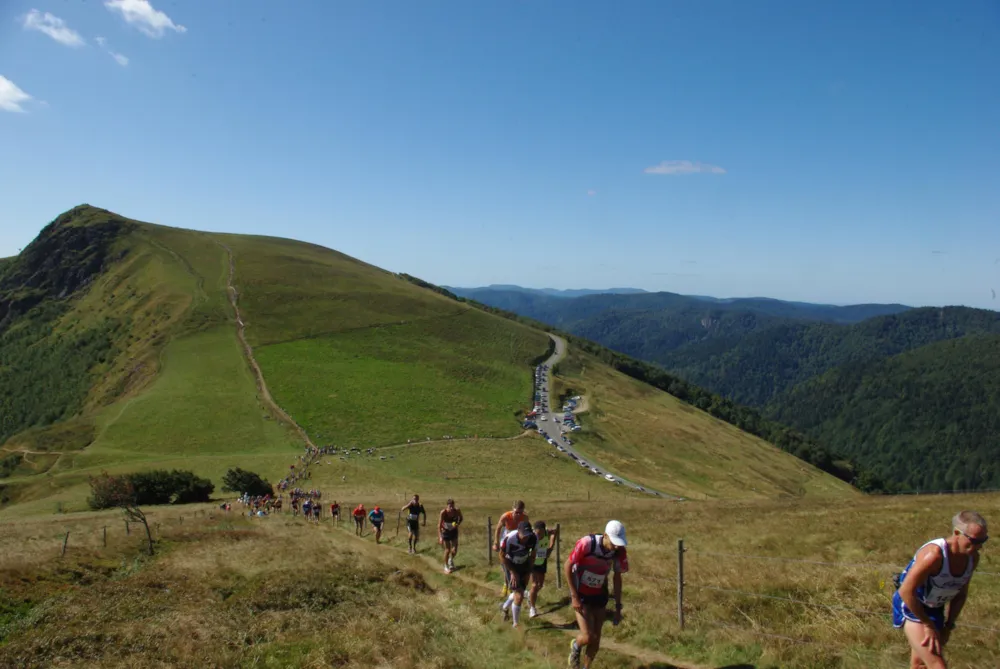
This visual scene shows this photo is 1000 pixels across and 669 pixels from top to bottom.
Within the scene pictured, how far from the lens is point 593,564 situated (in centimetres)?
816

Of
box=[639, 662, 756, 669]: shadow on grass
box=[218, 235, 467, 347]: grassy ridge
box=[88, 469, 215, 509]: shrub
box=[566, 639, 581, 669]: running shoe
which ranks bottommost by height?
box=[88, 469, 215, 509]: shrub

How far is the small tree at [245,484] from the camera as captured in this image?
41125mm

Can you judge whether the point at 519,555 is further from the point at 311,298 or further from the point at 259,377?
the point at 311,298

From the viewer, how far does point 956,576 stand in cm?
627

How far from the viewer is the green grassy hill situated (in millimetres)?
53375

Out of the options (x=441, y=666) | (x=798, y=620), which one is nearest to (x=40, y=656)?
(x=441, y=666)

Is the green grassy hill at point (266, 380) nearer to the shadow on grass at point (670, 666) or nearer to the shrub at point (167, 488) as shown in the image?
the shrub at point (167, 488)

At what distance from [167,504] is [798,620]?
132 ft

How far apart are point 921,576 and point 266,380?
72.2 meters

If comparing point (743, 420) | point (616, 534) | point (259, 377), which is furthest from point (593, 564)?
point (743, 420)

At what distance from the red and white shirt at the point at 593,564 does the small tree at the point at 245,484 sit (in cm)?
3826

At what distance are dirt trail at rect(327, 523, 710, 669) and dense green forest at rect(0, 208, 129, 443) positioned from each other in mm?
72534

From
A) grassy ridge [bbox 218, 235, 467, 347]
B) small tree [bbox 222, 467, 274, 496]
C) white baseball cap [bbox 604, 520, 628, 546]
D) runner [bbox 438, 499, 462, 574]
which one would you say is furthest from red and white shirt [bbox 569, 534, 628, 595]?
grassy ridge [bbox 218, 235, 467, 347]

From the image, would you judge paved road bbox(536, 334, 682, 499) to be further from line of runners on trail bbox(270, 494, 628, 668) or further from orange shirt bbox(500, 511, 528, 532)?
orange shirt bbox(500, 511, 528, 532)
